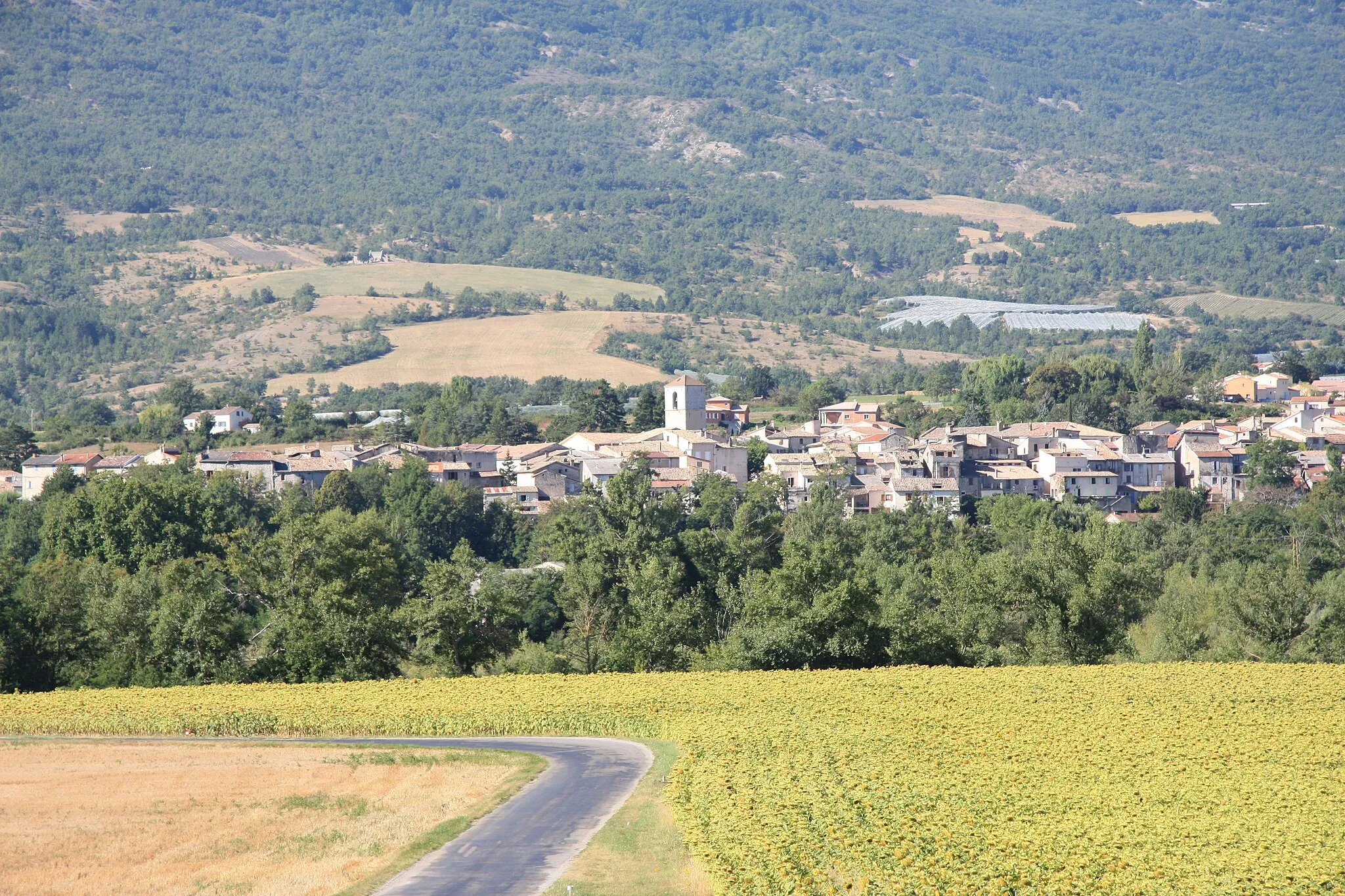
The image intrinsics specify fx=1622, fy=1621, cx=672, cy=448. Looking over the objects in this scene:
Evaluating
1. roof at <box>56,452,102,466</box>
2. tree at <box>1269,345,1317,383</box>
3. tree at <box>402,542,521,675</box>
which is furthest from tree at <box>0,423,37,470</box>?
tree at <box>1269,345,1317,383</box>

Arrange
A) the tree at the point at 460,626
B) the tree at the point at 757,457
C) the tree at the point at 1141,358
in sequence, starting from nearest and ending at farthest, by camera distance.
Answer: the tree at the point at 460,626
the tree at the point at 757,457
the tree at the point at 1141,358

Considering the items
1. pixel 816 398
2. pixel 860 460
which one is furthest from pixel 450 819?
pixel 816 398

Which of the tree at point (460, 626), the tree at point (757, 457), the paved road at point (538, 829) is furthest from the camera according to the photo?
the tree at point (757, 457)

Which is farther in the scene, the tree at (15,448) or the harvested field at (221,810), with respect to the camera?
the tree at (15,448)

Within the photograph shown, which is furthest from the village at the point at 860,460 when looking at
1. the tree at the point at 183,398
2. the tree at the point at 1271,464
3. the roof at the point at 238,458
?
the tree at the point at 183,398

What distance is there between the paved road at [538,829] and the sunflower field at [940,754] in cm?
158

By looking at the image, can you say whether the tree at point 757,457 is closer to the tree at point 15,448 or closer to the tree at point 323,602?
the tree at point 323,602

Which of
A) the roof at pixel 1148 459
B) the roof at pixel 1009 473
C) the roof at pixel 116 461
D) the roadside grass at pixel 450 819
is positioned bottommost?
the roof at pixel 1009 473

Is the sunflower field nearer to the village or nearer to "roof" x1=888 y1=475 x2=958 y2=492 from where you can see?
"roof" x1=888 y1=475 x2=958 y2=492

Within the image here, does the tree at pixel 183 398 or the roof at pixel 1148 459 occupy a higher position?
the tree at pixel 183 398

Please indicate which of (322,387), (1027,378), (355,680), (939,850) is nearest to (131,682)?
(355,680)

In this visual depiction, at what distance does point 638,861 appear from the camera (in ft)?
85.7

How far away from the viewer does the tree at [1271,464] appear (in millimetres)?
102562

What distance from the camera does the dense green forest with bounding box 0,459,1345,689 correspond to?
50062 millimetres
